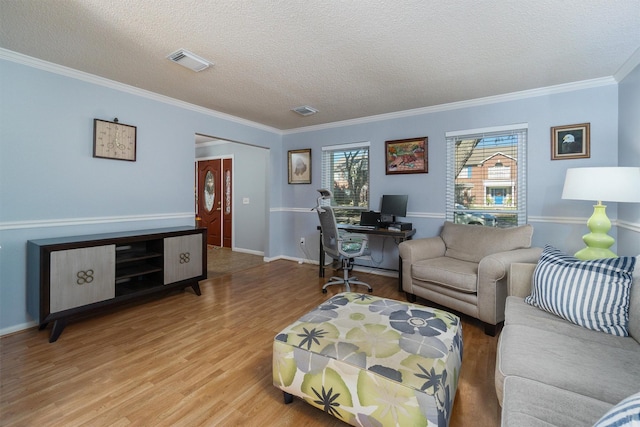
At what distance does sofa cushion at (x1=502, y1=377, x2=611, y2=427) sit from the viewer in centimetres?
92

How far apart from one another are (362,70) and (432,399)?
2585mm

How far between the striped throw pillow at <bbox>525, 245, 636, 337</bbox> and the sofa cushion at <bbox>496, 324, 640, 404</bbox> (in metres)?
0.08

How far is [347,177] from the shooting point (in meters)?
4.55

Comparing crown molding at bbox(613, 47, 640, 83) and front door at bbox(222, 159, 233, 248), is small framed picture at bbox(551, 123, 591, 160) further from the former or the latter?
front door at bbox(222, 159, 233, 248)

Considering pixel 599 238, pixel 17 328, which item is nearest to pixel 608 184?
pixel 599 238

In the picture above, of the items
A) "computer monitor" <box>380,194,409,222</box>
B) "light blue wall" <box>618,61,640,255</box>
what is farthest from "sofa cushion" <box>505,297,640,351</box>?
"computer monitor" <box>380,194,409,222</box>

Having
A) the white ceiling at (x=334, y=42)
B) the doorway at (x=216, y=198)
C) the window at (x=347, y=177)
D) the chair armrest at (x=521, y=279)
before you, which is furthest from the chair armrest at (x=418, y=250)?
the doorway at (x=216, y=198)

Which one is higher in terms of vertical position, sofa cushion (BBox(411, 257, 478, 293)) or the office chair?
the office chair

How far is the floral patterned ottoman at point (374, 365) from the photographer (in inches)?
47.1

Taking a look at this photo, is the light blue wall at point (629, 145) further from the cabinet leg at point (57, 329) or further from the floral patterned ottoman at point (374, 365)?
the cabinet leg at point (57, 329)

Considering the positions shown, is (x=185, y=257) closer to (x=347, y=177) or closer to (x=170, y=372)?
(x=170, y=372)

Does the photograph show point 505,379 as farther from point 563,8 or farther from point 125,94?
point 125,94

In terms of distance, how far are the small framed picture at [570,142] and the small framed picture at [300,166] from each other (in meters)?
3.23

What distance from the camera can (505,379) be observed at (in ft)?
3.86
